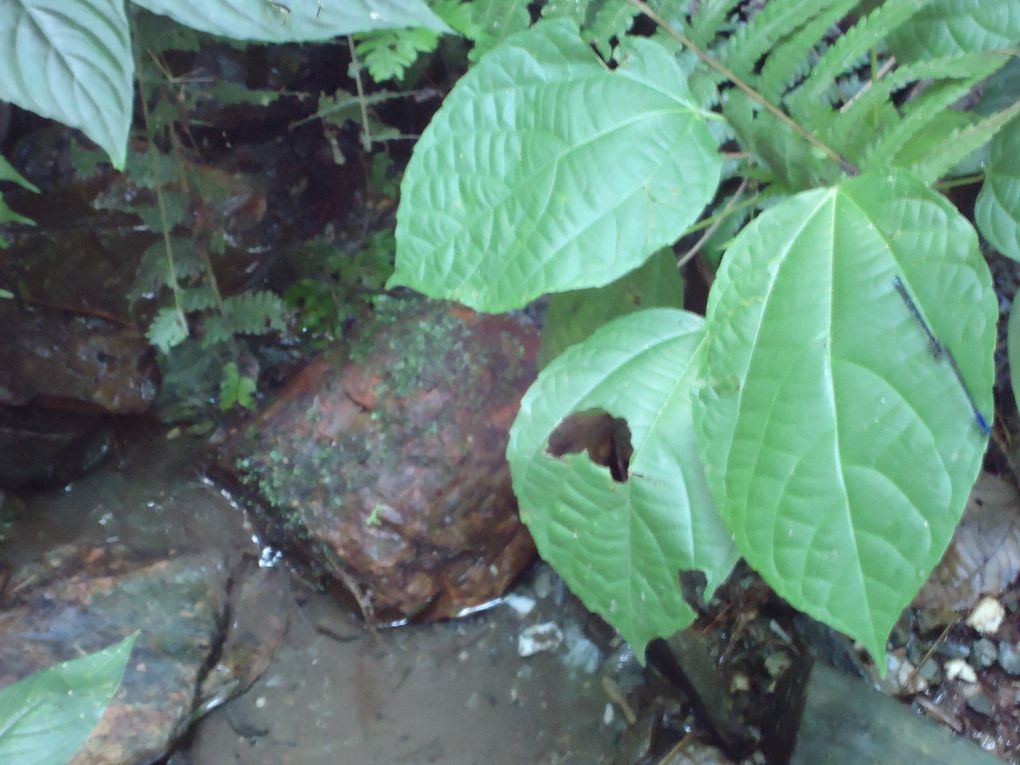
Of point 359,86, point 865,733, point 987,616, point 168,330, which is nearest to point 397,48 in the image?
point 359,86

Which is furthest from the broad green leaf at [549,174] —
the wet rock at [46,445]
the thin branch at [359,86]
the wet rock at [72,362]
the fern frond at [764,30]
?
the wet rock at [46,445]

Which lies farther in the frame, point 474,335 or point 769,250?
point 474,335

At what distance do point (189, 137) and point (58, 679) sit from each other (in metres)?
1.26

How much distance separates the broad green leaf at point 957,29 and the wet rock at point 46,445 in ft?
6.62

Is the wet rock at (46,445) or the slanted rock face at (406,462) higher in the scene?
the slanted rock face at (406,462)

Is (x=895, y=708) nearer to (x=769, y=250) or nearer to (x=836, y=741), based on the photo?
(x=836, y=741)

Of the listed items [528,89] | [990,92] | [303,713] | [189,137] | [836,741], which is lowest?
[303,713]

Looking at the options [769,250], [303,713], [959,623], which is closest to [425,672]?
[303,713]

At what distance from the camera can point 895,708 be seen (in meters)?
1.46

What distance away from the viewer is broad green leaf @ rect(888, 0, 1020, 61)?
1.11 m

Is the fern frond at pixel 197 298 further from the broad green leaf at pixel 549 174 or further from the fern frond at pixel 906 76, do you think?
the fern frond at pixel 906 76

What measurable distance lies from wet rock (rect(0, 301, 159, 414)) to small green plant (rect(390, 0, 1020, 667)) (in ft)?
4.29

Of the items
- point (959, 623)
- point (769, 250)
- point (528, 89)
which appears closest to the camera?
point (769, 250)

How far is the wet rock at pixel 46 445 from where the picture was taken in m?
1.96
